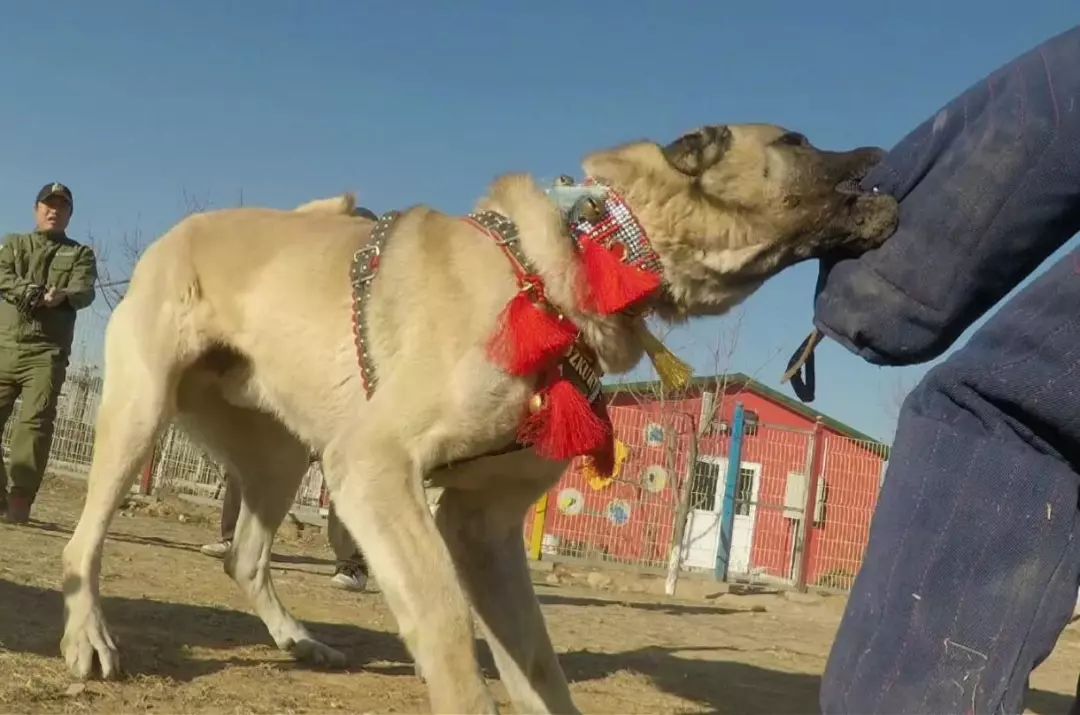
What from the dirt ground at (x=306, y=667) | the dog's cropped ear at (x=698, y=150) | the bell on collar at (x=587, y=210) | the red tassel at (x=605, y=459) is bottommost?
the dirt ground at (x=306, y=667)

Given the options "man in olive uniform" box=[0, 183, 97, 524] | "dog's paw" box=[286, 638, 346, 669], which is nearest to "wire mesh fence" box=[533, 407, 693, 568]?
"man in olive uniform" box=[0, 183, 97, 524]

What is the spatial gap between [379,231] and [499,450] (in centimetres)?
105

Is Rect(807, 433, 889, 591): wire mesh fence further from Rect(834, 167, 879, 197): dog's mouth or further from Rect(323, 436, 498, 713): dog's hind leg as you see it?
Rect(323, 436, 498, 713): dog's hind leg

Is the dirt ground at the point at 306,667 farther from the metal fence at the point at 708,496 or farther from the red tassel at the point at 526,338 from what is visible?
the metal fence at the point at 708,496

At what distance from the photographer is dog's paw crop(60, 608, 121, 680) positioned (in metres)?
3.39

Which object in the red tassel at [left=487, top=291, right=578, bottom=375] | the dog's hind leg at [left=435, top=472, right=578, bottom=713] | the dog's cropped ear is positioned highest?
the dog's cropped ear

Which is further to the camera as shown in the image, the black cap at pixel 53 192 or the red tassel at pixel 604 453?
the black cap at pixel 53 192

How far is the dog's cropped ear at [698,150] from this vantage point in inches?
123

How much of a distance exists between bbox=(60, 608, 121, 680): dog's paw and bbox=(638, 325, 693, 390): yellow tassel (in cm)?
207

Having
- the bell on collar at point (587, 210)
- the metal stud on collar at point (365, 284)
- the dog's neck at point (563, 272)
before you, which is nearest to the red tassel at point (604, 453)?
the dog's neck at point (563, 272)

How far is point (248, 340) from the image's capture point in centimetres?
389

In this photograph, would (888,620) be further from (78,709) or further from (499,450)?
(78,709)

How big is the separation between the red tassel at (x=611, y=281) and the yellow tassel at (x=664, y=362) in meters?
0.22

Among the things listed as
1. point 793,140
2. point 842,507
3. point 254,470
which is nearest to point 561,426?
point 793,140
